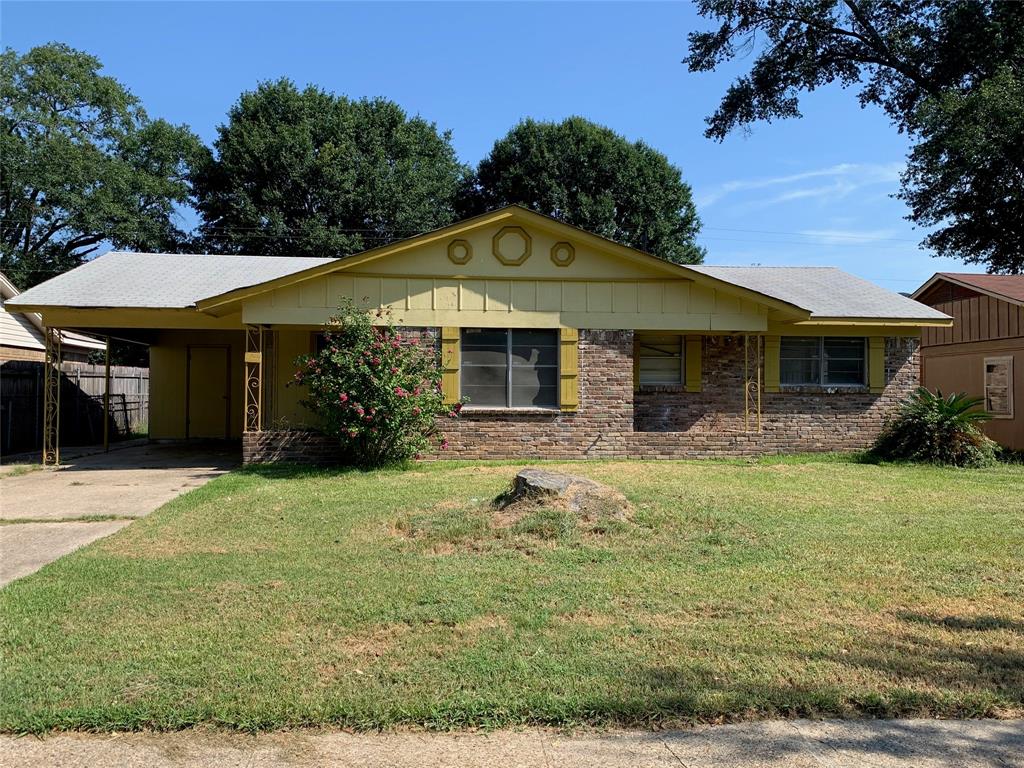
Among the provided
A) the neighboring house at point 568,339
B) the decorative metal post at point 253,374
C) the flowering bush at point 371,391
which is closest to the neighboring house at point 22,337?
the neighboring house at point 568,339

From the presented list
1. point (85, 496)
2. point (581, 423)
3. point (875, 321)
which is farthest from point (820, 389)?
point (85, 496)

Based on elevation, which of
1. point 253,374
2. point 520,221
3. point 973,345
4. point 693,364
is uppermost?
point 520,221

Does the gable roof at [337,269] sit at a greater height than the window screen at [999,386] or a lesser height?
greater

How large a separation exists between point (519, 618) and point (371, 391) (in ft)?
24.5

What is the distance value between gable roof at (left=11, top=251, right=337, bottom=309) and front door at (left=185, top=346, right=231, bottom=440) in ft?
7.51

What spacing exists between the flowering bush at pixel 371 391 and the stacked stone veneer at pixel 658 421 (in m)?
0.89

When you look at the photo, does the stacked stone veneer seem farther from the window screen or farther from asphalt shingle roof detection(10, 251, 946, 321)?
the window screen

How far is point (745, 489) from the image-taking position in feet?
32.2

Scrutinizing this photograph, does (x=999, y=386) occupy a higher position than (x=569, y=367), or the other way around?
(x=569, y=367)

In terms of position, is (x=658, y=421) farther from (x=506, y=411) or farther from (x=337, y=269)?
(x=337, y=269)

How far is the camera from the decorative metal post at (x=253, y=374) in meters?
13.0

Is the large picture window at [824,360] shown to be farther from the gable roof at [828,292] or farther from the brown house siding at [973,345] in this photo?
the brown house siding at [973,345]

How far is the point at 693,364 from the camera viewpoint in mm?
14844

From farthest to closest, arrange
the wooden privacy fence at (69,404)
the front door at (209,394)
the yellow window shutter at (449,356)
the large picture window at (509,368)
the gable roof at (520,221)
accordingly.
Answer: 1. the front door at (209,394)
2. the wooden privacy fence at (69,404)
3. the large picture window at (509,368)
4. the yellow window shutter at (449,356)
5. the gable roof at (520,221)
